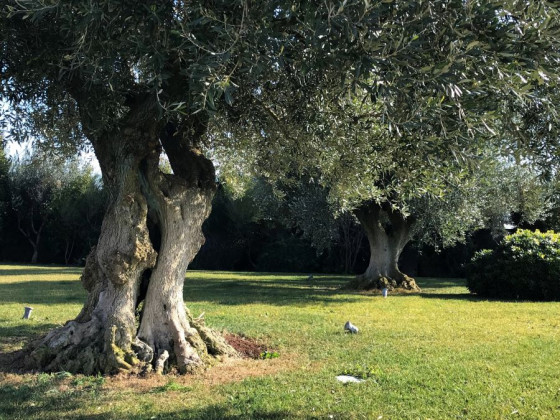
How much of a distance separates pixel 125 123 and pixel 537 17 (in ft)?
16.3

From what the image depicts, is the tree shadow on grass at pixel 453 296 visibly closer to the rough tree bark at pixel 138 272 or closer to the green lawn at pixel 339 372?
the green lawn at pixel 339 372

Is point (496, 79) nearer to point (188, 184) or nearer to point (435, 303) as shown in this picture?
point (188, 184)

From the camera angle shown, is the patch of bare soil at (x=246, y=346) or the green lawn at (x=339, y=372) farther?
the patch of bare soil at (x=246, y=346)

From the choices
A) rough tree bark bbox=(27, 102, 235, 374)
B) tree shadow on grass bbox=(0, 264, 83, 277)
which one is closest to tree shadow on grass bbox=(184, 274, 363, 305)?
rough tree bark bbox=(27, 102, 235, 374)

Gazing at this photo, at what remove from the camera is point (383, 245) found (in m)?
20.1

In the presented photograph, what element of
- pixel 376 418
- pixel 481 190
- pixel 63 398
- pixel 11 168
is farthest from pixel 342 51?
pixel 11 168

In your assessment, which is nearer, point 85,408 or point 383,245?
point 85,408

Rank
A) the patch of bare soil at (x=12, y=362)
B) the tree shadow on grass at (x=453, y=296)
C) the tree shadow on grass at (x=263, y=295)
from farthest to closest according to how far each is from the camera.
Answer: the tree shadow on grass at (x=453, y=296) < the tree shadow on grass at (x=263, y=295) < the patch of bare soil at (x=12, y=362)

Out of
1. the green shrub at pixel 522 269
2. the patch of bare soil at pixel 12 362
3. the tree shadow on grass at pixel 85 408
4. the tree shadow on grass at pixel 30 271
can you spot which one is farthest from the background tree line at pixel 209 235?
the tree shadow on grass at pixel 85 408

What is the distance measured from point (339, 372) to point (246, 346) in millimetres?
2119

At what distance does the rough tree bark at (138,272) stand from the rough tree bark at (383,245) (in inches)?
511

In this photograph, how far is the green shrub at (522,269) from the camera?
16359 mm

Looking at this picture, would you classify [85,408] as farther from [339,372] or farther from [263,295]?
[263,295]

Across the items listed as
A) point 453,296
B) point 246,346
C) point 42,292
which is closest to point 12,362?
point 246,346
